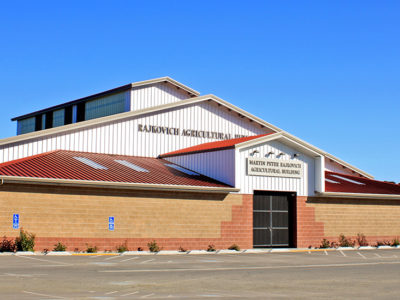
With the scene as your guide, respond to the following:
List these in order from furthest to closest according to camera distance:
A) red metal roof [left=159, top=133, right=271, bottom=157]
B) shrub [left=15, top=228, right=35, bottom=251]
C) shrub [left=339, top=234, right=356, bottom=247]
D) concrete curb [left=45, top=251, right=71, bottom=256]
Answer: shrub [left=339, top=234, right=356, bottom=247] → red metal roof [left=159, top=133, right=271, bottom=157] → shrub [left=15, top=228, right=35, bottom=251] → concrete curb [left=45, top=251, right=71, bottom=256]

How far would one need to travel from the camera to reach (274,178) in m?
34.2

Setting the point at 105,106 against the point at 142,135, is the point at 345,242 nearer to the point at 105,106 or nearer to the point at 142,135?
the point at 142,135

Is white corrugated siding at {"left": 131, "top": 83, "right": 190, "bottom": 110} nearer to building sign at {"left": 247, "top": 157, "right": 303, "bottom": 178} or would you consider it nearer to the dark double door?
building sign at {"left": 247, "top": 157, "right": 303, "bottom": 178}

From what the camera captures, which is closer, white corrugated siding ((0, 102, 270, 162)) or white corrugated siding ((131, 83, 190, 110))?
white corrugated siding ((0, 102, 270, 162))

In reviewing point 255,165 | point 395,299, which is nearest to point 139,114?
point 255,165

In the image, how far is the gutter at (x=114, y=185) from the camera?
25.7 meters

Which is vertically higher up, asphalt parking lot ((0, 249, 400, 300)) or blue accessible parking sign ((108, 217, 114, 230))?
blue accessible parking sign ((108, 217, 114, 230))

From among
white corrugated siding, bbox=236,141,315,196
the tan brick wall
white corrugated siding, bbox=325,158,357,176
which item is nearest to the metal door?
white corrugated siding, bbox=236,141,315,196

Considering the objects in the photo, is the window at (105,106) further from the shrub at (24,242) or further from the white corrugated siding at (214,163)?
the shrub at (24,242)

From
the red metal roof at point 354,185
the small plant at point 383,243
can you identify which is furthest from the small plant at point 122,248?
the small plant at point 383,243

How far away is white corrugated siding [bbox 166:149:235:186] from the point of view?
108ft

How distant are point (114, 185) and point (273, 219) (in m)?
10.8

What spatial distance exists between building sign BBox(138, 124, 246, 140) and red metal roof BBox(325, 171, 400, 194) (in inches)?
295

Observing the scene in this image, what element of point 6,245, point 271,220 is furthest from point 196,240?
point 6,245
